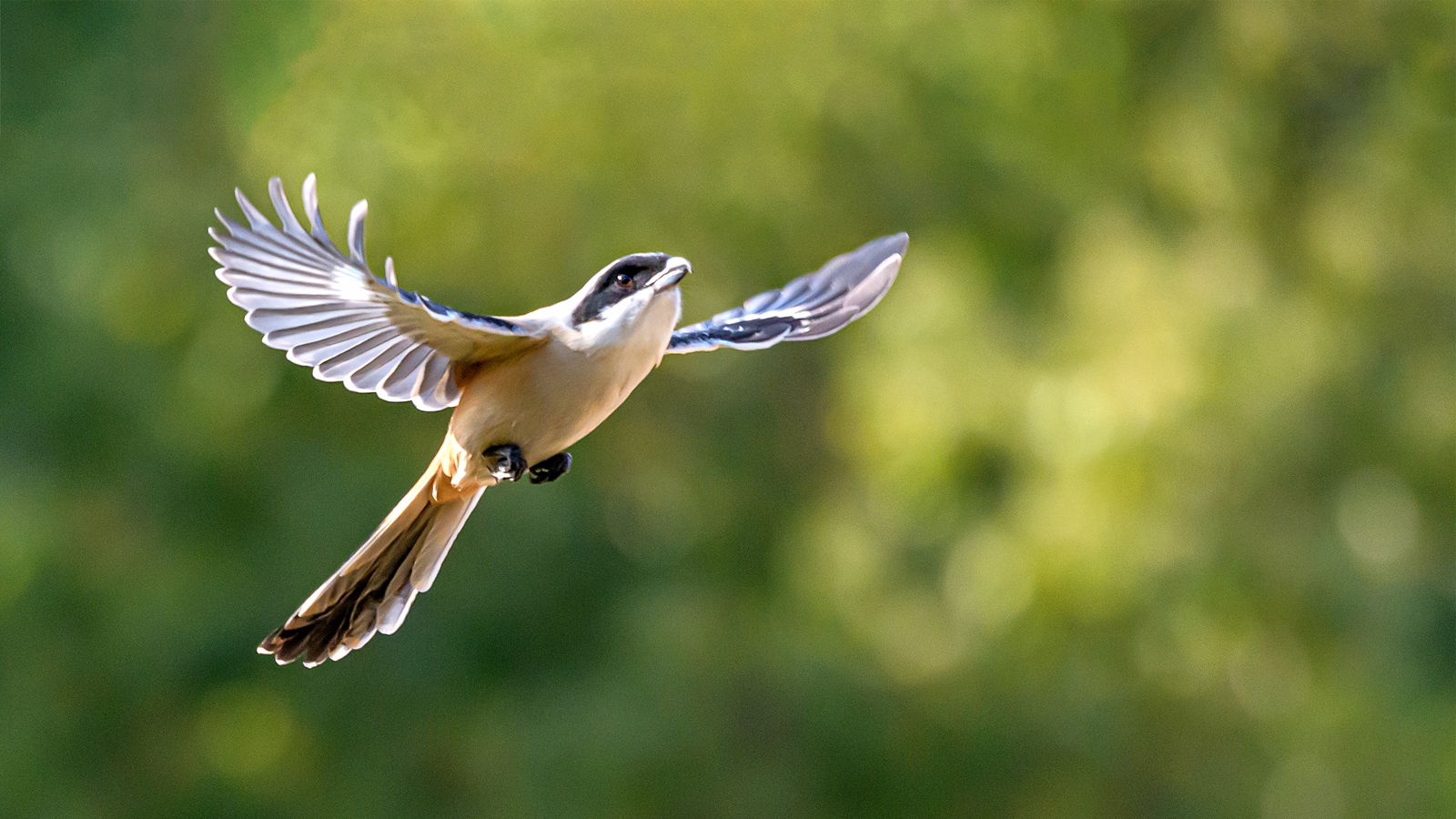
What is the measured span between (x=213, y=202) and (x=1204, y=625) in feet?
20.4

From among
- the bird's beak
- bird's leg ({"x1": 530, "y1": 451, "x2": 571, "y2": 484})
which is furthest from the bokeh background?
the bird's beak

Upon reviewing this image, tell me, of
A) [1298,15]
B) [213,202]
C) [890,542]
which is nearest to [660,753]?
[890,542]

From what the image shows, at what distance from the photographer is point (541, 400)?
317 cm

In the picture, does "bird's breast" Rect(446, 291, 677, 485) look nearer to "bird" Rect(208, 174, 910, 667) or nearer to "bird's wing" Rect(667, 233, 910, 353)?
"bird" Rect(208, 174, 910, 667)

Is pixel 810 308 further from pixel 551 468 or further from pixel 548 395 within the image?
pixel 548 395

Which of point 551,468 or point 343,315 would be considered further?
point 551,468

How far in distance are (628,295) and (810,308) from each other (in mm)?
1238

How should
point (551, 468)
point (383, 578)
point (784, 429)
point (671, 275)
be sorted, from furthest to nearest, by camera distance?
point (784, 429)
point (383, 578)
point (551, 468)
point (671, 275)

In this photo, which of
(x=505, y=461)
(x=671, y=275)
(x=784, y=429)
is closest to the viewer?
(x=671, y=275)

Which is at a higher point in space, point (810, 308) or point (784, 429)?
point (784, 429)

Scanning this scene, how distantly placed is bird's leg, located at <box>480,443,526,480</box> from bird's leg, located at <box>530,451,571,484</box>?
139 mm

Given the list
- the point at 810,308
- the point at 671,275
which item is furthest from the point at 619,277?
the point at 810,308

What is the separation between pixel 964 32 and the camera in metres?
12.1

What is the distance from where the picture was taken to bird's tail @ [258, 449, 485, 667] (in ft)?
11.6
